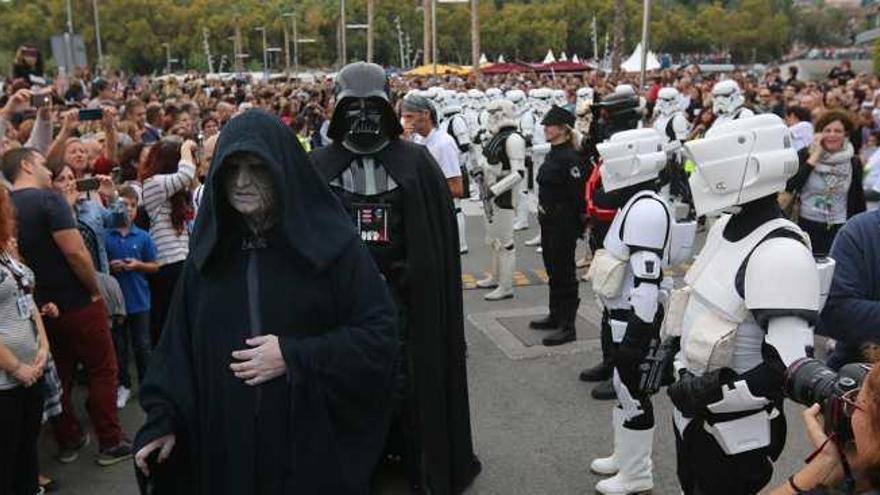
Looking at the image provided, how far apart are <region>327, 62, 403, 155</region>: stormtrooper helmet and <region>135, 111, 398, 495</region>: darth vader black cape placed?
1371mm

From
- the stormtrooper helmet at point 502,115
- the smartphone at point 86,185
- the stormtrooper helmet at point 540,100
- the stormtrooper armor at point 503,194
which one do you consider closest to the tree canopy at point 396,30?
the stormtrooper helmet at point 540,100

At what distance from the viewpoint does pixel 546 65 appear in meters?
45.9

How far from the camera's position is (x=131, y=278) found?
597 centimetres

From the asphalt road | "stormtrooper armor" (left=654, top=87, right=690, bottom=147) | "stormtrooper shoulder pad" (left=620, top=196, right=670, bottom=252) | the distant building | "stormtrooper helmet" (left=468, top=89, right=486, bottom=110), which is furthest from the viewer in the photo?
the distant building

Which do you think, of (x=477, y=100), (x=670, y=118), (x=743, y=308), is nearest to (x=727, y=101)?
(x=670, y=118)

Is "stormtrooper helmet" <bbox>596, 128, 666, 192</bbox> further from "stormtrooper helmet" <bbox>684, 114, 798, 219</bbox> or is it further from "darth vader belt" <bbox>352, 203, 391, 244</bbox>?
"stormtrooper helmet" <bbox>684, 114, 798, 219</bbox>

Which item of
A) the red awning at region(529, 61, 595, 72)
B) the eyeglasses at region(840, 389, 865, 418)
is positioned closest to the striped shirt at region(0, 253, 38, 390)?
the eyeglasses at region(840, 389, 865, 418)

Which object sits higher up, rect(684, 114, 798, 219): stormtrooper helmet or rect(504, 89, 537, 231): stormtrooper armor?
rect(684, 114, 798, 219): stormtrooper helmet

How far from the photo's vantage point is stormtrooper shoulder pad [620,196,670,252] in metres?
4.50

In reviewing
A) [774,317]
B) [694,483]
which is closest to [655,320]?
[694,483]

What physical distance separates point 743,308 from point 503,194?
585cm

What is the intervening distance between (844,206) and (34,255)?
6298 millimetres

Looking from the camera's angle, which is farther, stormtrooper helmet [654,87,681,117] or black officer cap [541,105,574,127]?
stormtrooper helmet [654,87,681,117]

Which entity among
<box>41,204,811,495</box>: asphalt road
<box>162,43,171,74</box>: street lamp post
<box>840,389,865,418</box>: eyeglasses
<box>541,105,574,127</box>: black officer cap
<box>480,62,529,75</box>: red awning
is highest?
<box>162,43,171,74</box>: street lamp post
